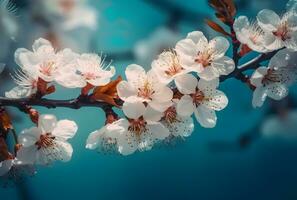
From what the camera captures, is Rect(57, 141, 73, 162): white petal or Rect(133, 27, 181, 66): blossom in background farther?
Rect(133, 27, 181, 66): blossom in background

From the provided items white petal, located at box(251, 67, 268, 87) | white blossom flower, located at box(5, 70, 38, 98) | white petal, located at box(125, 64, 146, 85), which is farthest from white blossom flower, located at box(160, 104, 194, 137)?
white blossom flower, located at box(5, 70, 38, 98)

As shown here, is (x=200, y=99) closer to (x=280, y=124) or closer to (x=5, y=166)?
(x=5, y=166)

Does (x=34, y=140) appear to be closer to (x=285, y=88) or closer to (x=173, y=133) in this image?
(x=173, y=133)

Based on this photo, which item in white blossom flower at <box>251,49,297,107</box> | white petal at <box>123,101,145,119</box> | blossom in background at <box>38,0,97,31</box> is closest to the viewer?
white petal at <box>123,101,145,119</box>

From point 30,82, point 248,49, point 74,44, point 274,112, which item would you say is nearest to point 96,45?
point 74,44

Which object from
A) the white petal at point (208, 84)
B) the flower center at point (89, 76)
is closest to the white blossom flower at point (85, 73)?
the flower center at point (89, 76)

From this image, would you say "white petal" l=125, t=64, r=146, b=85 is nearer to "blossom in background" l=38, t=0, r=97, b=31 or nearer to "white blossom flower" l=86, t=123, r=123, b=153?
"white blossom flower" l=86, t=123, r=123, b=153
